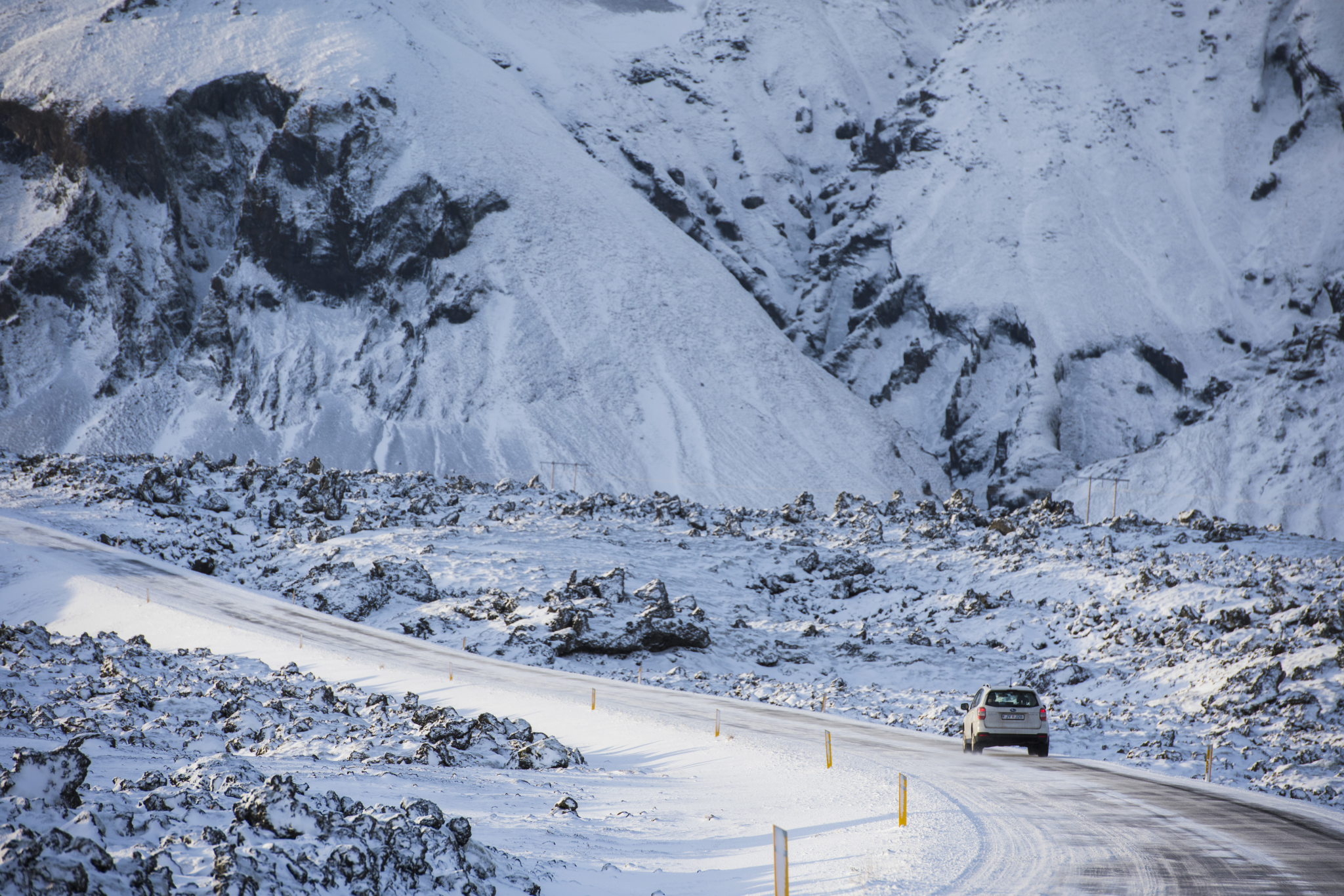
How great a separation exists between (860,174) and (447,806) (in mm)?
123968

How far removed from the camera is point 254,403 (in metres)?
94.5

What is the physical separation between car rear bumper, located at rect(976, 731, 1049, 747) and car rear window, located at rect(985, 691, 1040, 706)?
22.7 inches

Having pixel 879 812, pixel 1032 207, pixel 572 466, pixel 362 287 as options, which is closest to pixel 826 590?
pixel 879 812

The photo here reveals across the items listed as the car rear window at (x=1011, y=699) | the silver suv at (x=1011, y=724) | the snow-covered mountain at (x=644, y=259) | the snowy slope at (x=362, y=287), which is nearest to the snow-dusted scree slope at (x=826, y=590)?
the silver suv at (x=1011, y=724)

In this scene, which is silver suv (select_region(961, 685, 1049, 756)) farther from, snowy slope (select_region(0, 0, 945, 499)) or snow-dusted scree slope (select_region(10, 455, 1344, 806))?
snowy slope (select_region(0, 0, 945, 499))

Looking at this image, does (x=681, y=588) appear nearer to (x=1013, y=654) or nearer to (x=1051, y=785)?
(x=1013, y=654)

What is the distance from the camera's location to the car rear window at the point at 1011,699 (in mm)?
19562

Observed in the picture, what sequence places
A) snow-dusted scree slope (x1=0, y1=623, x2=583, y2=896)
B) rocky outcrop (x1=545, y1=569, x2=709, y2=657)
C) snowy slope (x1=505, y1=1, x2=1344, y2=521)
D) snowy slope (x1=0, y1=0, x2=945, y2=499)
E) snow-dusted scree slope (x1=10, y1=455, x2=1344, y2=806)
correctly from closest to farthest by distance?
snow-dusted scree slope (x1=0, y1=623, x2=583, y2=896)
snow-dusted scree slope (x1=10, y1=455, x2=1344, y2=806)
rocky outcrop (x1=545, y1=569, x2=709, y2=657)
snowy slope (x1=0, y1=0, x2=945, y2=499)
snowy slope (x1=505, y1=1, x2=1344, y2=521)

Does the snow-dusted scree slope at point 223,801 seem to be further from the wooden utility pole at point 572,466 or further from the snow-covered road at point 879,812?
the wooden utility pole at point 572,466

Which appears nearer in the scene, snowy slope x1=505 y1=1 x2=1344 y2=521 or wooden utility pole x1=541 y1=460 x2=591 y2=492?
wooden utility pole x1=541 y1=460 x2=591 y2=492

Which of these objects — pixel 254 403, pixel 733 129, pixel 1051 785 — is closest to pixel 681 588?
pixel 1051 785

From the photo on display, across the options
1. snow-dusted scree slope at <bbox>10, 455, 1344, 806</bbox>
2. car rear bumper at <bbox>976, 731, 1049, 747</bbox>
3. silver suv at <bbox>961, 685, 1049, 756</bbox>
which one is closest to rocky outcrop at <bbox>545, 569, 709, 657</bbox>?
snow-dusted scree slope at <bbox>10, 455, 1344, 806</bbox>

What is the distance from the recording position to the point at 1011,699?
64.5ft

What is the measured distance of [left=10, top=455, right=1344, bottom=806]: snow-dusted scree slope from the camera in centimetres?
2606
